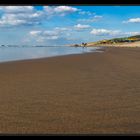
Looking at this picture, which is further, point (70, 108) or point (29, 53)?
point (29, 53)

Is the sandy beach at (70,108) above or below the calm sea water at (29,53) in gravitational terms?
above

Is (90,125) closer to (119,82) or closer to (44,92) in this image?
(44,92)

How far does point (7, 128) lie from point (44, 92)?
7.66 ft

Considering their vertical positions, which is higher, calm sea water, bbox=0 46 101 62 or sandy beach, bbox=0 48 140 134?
sandy beach, bbox=0 48 140 134

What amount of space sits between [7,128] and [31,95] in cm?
200

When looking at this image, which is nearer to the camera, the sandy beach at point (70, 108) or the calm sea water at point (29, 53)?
the sandy beach at point (70, 108)

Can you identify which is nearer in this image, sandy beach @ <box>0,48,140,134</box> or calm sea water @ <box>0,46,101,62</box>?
sandy beach @ <box>0,48,140,134</box>

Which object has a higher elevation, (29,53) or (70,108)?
(70,108)

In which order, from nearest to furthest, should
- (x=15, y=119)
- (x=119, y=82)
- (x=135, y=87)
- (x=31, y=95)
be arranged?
(x=15, y=119) < (x=31, y=95) < (x=135, y=87) < (x=119, y=82)

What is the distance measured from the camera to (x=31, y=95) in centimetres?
531

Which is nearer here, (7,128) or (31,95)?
(7,128)
